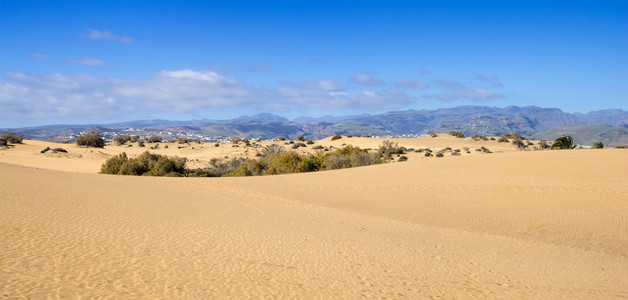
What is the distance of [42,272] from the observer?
20.0 ft

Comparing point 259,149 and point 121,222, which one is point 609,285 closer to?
point 121,222

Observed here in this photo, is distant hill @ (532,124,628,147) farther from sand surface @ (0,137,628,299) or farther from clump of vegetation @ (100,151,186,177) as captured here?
clump of vegetation @ (100,151,186,177)

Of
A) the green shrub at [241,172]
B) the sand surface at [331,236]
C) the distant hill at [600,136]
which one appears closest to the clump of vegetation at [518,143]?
the sand surface at [331,236]

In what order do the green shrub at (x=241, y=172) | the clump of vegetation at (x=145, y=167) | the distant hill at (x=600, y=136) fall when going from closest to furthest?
the clump of vegetation at (x=145, y=167) → the green shrub at (x=241, y=172) → the distant hill at (x=600, y=136)

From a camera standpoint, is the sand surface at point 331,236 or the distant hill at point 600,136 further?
the distant hill at point 600,136

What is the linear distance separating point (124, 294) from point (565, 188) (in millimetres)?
16268

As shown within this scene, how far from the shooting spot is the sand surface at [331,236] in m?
6.56

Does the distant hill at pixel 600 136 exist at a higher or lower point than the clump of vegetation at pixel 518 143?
higher

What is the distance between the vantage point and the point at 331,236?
10.6 meters

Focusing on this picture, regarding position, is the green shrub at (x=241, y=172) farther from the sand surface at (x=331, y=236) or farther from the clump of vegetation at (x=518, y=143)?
the clump of vegetation at (x=518, y=143)

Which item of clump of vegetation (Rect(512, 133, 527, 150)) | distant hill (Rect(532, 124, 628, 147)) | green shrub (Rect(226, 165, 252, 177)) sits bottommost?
green shrub (Rect(226, 165, 252, 177))

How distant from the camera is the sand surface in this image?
656cm

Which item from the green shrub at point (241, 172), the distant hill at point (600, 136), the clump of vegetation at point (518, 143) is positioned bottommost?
the green shrub at point (241, 172)

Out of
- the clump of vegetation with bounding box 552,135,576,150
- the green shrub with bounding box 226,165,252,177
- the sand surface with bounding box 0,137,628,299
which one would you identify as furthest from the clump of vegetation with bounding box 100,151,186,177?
the clump of vegetation with bounding box 552,135,576,150
